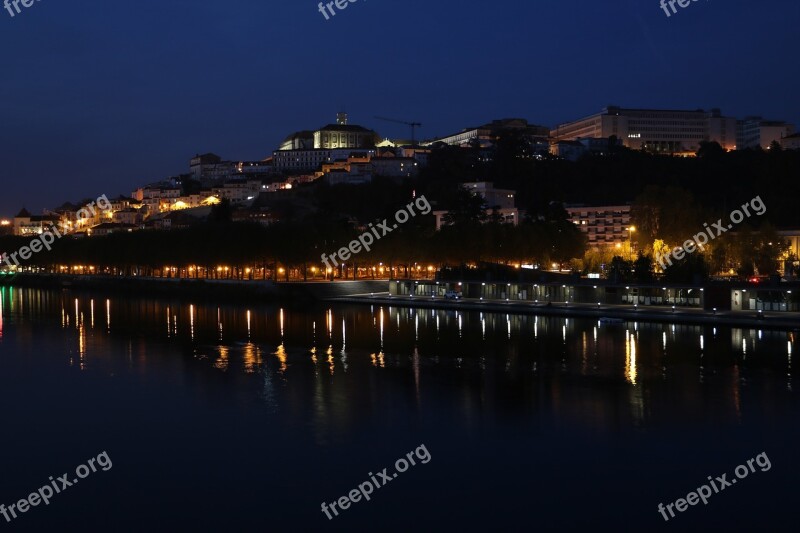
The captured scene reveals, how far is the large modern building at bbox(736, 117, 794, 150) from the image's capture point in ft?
359

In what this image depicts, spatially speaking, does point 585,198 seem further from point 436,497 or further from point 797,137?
point 436,497

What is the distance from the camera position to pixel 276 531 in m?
11.2

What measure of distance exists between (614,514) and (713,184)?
7326 centimetres

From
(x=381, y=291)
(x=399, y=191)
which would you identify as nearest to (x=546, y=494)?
(x=381, y=291)

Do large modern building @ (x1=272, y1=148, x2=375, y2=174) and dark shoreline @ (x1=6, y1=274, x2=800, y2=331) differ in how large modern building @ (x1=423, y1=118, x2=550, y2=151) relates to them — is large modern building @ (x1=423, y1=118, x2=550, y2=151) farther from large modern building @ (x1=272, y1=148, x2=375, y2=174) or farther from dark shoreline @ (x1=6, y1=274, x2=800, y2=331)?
dark shoreline @ (x1=6, y1=274, x2=800, y2=331)

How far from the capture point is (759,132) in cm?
11556
